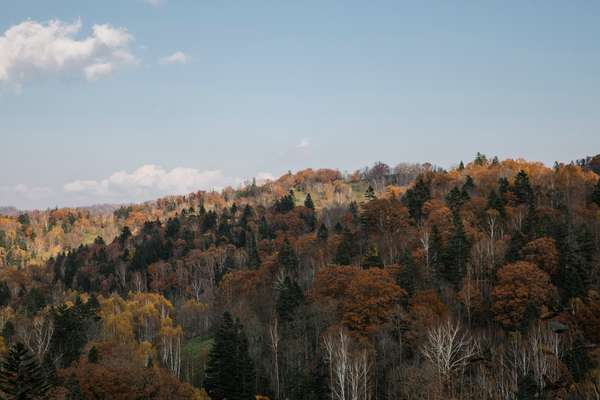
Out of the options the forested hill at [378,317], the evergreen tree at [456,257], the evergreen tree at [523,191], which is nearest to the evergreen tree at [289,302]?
the forested hill at [378,317]

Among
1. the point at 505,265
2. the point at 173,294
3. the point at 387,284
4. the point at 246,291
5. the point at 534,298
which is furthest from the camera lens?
the point at 173,294

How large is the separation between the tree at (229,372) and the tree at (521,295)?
91.4ft

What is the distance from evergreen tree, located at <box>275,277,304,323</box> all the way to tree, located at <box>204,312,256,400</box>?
11142 mm

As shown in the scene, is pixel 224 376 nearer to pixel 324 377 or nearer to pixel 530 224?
pixel 324 377

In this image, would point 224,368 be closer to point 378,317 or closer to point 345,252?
point 378,317

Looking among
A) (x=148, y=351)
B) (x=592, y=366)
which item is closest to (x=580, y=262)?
(x=592, y=366)

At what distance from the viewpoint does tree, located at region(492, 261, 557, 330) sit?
5400cm

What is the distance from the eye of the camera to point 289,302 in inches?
2601

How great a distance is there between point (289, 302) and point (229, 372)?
16.0 metres

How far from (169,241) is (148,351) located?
246 feet

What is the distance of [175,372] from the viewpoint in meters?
65.5

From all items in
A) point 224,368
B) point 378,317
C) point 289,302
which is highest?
point 289,302

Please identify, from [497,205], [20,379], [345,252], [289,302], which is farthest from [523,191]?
[20,379]

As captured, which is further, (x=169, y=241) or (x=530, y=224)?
(x=169, y=241)
